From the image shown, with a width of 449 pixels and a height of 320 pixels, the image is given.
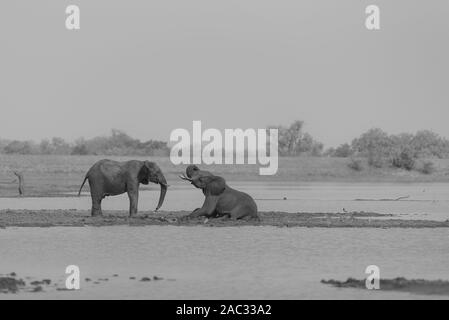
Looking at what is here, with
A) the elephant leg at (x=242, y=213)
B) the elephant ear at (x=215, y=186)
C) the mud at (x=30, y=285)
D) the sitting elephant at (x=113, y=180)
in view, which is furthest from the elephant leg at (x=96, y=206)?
the mud at (x=30, y=285)

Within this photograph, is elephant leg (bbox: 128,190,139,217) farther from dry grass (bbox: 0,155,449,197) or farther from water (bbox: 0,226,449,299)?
dry grass (bbox: 0,155,449,197)

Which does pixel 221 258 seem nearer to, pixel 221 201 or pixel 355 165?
pixel 221 201

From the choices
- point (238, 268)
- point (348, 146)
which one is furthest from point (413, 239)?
point (348, 146)

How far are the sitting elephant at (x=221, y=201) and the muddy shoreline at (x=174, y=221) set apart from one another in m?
0.23

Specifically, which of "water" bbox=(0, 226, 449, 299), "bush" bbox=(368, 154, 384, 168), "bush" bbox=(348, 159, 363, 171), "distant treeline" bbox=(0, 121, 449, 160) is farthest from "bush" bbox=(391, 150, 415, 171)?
"water" bbox=(0, 226, 449, 299)

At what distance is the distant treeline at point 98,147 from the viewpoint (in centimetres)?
9731

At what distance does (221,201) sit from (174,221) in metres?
1.15

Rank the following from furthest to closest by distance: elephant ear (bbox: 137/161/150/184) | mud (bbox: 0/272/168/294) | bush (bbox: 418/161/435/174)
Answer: bush (bbox: 418/161/435/174)
elephant ear (bbox: 137/161/150/184)
mud (bbox: 0/272/168/294)

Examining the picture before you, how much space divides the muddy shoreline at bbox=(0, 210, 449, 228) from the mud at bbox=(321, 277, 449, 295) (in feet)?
28.8

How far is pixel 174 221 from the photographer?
78.7ft

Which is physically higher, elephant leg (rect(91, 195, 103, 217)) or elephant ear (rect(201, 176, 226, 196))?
elephant ear (rect(201, 176, 226, 196))

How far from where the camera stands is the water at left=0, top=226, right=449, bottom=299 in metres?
14.3

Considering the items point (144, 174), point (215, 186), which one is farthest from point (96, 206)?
point (215, 186)
